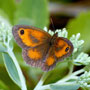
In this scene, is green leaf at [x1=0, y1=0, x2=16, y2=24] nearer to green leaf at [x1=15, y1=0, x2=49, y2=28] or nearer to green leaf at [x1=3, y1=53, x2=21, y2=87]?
green leaf at [x1=15, y1=0, x2=49, y2=28]

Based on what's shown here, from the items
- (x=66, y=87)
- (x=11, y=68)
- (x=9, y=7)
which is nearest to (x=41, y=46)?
(x=11, y=68)

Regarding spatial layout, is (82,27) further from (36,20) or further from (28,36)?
(28,36)

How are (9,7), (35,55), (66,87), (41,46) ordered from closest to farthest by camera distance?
(66,87) < (35,55) < (41,46) < (9,7)

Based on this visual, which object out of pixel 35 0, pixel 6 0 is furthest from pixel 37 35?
pixel 6 0

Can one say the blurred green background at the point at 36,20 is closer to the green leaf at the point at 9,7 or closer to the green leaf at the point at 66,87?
the green leaf at the point at 9,7

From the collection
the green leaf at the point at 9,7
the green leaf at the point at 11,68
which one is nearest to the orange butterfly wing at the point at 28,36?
the green leaf at the point at 11,68

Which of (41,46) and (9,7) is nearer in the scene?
(41,46)
